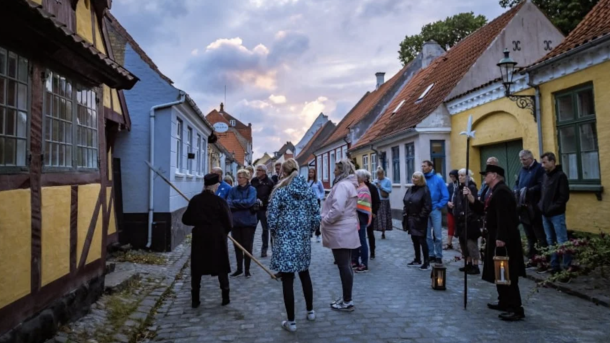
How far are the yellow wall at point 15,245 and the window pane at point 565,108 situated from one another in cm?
912

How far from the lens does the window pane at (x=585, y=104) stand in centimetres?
837

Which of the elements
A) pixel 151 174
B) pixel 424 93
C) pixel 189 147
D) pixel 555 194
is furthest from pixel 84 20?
pixel 424 93

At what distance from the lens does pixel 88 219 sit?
5.64 metres

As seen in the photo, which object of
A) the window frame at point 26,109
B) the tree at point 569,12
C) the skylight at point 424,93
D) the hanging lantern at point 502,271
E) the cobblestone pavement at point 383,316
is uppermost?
the tree at point 569,12

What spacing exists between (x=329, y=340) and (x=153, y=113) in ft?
24.9

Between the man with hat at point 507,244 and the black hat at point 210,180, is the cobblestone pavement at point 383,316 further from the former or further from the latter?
the black hat at point 210,180

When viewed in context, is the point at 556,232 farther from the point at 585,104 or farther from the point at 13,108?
the point at 13,108

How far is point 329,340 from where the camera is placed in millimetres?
4453

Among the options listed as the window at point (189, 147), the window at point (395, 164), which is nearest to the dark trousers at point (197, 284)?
the window at point (189, 147)

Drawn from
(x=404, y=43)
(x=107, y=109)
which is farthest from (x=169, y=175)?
(x=404, y=43)

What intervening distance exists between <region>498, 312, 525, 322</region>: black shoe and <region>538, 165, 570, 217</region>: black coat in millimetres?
2430

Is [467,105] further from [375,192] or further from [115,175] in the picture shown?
[115,175]

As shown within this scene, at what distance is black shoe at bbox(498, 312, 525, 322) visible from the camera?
499 cm

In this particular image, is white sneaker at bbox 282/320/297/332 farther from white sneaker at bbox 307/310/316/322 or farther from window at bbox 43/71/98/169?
window at bbox 43/71/98/169
